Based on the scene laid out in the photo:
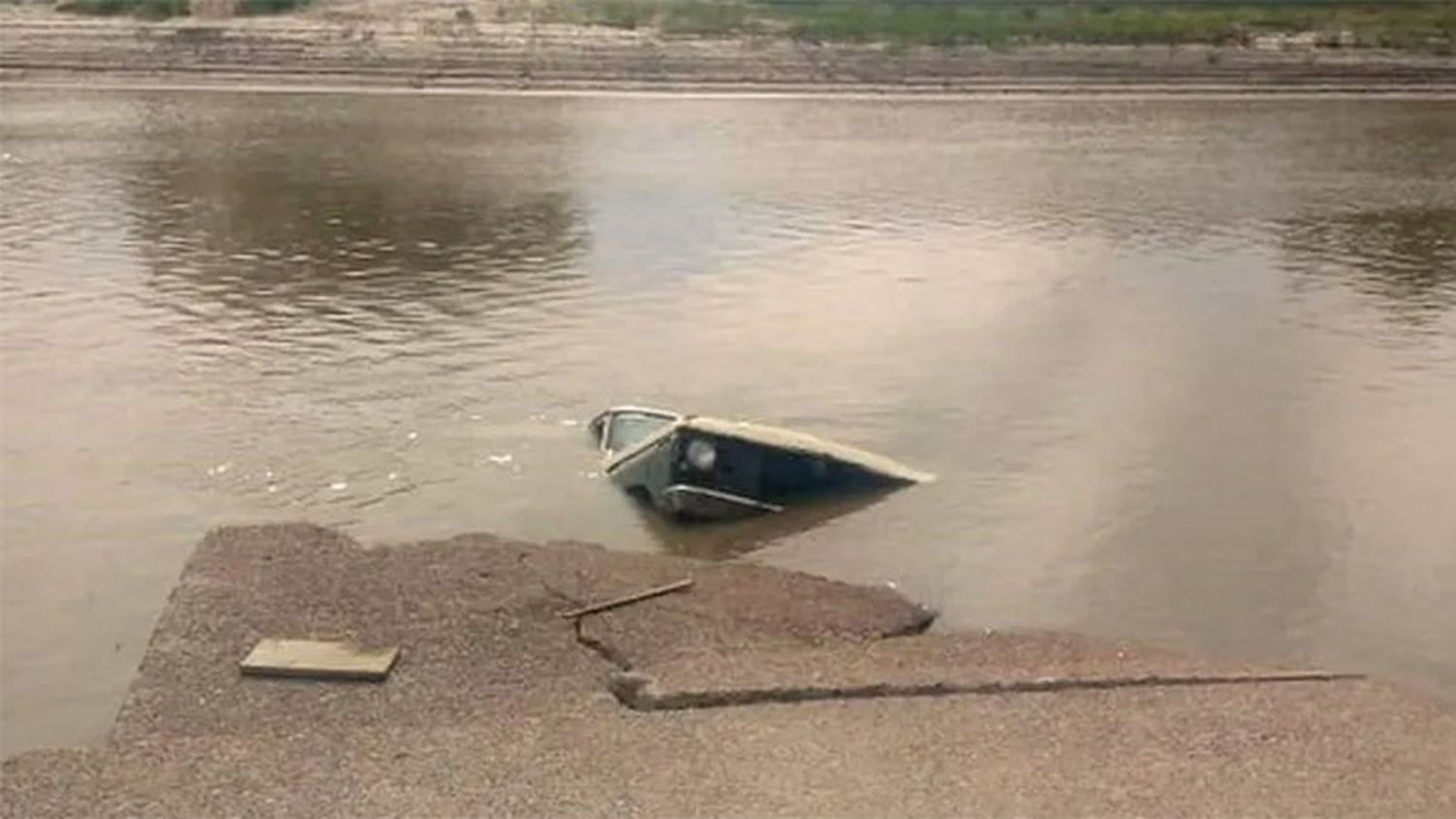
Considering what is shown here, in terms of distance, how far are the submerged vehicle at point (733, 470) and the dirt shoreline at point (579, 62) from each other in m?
26.2

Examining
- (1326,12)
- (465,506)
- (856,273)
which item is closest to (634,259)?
(856,273)

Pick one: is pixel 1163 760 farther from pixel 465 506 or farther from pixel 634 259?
pixel 634 259

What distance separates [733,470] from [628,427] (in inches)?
61.1

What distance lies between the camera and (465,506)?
1243 cm

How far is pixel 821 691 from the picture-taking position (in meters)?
8.93

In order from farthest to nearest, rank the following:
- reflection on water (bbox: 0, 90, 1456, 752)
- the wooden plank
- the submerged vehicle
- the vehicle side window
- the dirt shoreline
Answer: the dirt shoreline, the vehicle side window, the submerged vehicle, reflection on water (bbox: 0, 90, 1456, 752), the wooden plank

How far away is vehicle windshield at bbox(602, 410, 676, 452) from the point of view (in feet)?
45.0

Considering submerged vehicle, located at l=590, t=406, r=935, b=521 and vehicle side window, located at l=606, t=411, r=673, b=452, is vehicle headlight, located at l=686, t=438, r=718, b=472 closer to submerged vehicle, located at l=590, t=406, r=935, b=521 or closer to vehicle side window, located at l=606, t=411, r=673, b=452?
submerged vehicle, located at l=590, t=406, r=935, b=521

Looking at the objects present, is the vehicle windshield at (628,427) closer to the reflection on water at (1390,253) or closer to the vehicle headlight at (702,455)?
the vehicle headlight at (702,455)

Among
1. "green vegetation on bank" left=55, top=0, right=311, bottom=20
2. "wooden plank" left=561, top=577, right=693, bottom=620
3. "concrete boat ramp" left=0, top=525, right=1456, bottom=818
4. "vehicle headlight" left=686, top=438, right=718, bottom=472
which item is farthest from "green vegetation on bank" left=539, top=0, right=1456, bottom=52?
"concrete boat ramp" left=0, top=525, right=1456, bottom=818

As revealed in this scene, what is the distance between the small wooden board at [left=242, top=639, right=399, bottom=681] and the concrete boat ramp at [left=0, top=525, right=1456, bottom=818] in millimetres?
69

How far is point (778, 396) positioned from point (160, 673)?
708cm

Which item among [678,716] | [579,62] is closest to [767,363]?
[678,716]

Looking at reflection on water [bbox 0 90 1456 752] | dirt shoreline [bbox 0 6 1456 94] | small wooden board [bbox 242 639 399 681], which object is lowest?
reflection on water [bbox 0 90 1456 752]
